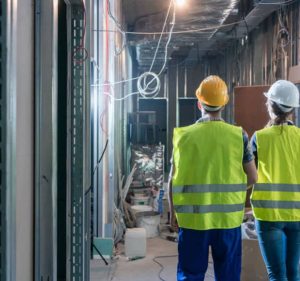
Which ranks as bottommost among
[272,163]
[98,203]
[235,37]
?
[98,203]

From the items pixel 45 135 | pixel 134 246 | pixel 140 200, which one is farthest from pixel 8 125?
pixel 140 200

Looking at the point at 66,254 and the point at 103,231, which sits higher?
the point at 66,254

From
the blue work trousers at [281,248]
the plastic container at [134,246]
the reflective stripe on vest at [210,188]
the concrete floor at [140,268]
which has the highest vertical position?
the reflective stripe on vest at [210,188]

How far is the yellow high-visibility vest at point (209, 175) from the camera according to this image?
206 cm

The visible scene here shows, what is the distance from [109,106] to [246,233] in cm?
213

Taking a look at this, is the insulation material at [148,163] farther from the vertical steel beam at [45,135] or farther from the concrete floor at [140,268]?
the vertical steel beam at [45,135]

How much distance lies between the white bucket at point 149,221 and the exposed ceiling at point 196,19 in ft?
9.59

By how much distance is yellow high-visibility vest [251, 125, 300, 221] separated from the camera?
222 centimetres

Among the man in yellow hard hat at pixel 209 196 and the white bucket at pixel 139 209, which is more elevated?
the man in yellow hard hat at pixel 209 196

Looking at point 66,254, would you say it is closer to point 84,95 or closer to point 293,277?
point 84,95

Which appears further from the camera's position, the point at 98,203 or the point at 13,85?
the point at 98,203

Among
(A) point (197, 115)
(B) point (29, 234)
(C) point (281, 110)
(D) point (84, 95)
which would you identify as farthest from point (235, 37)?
(B) point (29, 234)

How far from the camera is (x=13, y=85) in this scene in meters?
0.94

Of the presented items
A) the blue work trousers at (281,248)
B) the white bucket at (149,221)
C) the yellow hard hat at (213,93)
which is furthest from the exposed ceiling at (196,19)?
the blue work trousers at (281,248)
